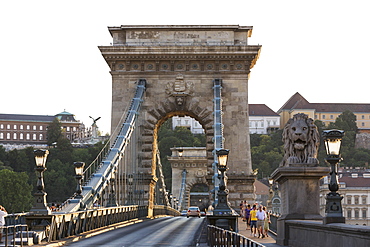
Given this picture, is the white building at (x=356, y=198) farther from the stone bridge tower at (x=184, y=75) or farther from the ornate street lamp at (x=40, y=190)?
the ornate street lamp at (x=40, y=190)

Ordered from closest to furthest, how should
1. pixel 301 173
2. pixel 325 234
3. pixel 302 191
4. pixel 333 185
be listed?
pixel 325 234, pixel 333 185, pixel 301 173, pixel 302 191

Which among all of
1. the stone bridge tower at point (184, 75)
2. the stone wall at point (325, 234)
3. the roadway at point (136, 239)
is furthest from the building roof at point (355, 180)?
the stone wall at point (325, 234)

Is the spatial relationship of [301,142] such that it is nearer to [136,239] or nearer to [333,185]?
[333,185]

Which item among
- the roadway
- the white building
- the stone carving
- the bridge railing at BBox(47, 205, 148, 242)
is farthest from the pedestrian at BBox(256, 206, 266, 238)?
the white building

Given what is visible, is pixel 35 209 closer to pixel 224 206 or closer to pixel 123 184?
pixel 224 206

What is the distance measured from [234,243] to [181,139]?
544 ft

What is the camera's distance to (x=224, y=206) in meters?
26.8

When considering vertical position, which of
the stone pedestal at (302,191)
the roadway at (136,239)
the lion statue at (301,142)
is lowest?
the roadway at (136,239)

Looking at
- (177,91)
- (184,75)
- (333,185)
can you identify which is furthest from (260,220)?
(184,75)

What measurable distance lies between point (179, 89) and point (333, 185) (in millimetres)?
32826

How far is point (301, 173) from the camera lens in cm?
1992

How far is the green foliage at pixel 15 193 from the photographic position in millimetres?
117188

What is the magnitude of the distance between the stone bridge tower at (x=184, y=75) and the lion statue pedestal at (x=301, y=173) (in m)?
27.0


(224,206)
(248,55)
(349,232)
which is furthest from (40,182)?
(248,55)
